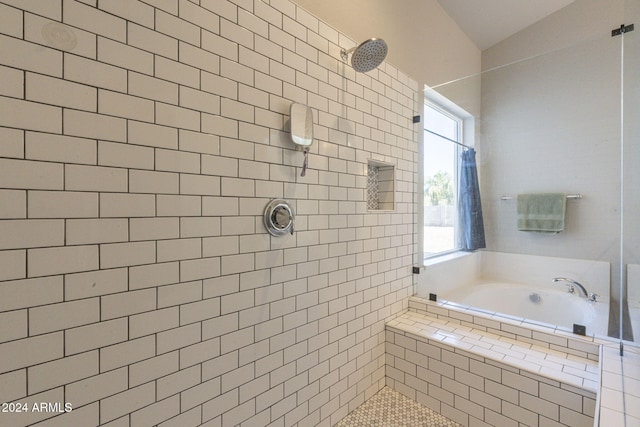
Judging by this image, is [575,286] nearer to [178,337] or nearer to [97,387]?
[178,337]

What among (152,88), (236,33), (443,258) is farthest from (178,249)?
(443,258)

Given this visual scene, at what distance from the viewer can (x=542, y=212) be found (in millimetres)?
2525

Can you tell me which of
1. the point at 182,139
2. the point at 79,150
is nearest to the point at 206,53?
the point at 182,139

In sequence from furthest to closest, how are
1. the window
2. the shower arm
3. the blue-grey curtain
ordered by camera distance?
the blue-grey curtain, the window, the shower arm

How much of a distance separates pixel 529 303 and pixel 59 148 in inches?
123

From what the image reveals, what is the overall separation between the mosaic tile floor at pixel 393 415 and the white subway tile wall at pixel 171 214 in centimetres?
15

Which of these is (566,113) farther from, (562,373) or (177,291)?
(177,291)

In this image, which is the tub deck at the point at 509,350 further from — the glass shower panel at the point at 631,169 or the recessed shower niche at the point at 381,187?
the recessed shower niche at the point at 381,187

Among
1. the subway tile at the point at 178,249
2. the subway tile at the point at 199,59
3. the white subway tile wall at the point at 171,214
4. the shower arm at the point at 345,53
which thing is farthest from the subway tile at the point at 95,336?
the shower arm at the point at 345,53

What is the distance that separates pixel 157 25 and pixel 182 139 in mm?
353

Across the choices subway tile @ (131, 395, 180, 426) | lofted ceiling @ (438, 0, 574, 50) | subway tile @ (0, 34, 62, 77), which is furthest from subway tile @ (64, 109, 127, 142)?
lofted ceiling @ (438, 0, 574, 50)

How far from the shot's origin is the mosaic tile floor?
155cm

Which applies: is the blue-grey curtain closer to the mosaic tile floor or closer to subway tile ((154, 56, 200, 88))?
the mosaic tile floor

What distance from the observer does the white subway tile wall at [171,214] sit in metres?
0.71
